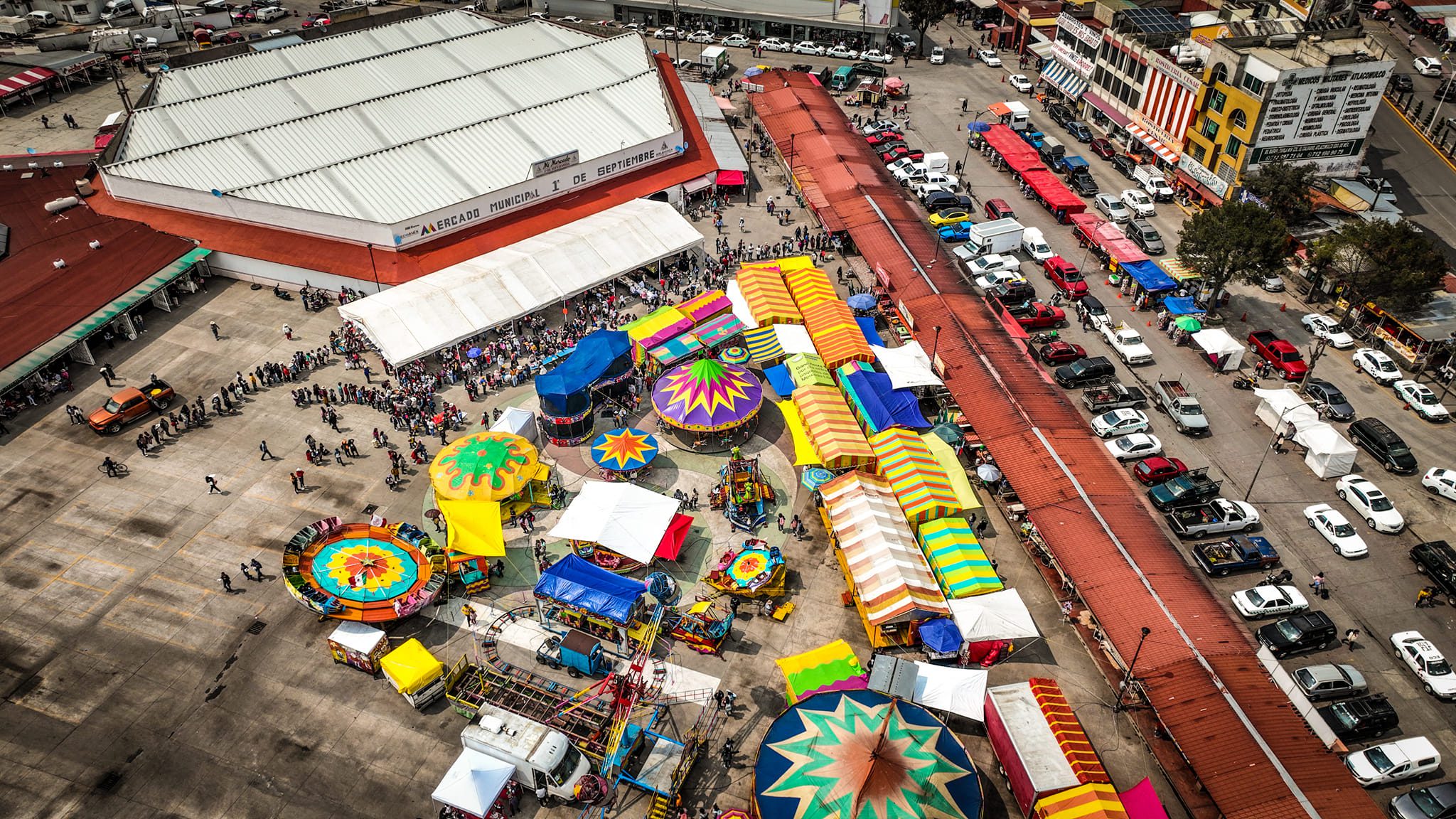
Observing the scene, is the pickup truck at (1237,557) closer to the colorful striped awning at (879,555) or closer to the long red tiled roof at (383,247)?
the colorful striped awning at (879,555)

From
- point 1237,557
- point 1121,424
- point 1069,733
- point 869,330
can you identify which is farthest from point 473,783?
point 1121,424

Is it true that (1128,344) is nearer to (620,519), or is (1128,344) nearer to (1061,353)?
(1061,353)

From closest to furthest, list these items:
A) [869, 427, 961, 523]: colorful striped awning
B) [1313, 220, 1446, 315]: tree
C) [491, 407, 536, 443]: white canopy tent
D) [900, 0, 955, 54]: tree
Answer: [869, 427, 961, 523]: colorful striped awning, [491, 407, 536, 443]: white canopy tent, [1313, 220, 1446, 315]: tree, [900, 0, 955, 54]: tree

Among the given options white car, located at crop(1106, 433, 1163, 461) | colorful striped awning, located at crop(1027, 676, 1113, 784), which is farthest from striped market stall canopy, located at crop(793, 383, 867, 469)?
white car, located at crop(1106, 433, 1163, 461)

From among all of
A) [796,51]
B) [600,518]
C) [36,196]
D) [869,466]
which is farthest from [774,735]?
[796,51]

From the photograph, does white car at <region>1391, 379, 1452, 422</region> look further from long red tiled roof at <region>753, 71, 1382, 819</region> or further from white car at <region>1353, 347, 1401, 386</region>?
long red tiled roof at <region>753, 71, 1382, 819</region>

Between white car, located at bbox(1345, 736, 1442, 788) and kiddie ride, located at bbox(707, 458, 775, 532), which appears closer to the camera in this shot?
white car, located at bbox(1345, 736, 1442, 788)

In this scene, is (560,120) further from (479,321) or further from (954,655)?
(954,655)
